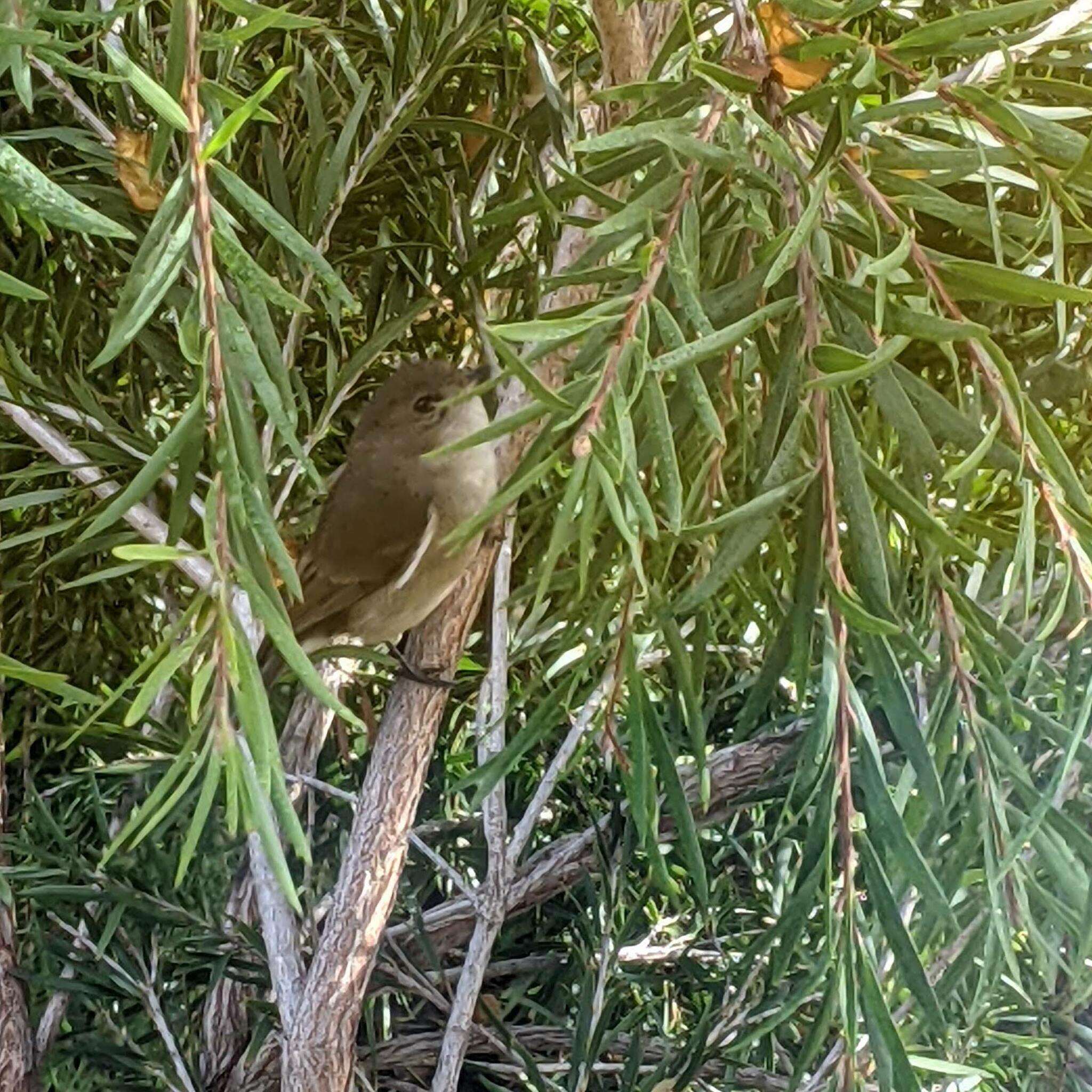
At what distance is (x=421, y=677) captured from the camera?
2.31 feet

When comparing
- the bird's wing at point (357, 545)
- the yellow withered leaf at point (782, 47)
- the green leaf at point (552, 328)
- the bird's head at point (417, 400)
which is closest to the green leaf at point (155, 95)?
the green leaf at point (552, 328)

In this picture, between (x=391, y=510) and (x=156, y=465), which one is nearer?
(x=156, y=465)

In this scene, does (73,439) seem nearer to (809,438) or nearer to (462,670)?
(462,670)

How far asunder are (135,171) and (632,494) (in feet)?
1.32

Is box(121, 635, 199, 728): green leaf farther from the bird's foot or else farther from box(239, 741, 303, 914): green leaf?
the bird's foot

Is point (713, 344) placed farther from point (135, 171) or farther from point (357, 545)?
point (357, 545)

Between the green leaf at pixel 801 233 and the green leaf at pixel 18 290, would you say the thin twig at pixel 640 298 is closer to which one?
the green leaf at pixel 801 233

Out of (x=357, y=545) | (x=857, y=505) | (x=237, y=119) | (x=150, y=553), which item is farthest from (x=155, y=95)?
(x=357, y=545)

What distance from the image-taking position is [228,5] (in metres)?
0.33

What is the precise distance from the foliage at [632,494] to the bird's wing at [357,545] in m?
0.04

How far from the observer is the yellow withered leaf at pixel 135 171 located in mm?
598

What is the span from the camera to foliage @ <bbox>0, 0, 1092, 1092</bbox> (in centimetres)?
35

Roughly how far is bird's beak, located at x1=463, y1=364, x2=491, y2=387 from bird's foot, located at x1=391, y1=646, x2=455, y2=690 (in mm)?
223

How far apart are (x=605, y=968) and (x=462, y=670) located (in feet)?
0.87
